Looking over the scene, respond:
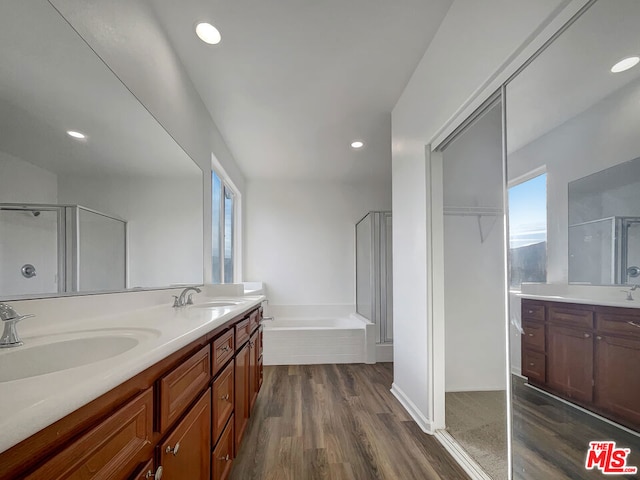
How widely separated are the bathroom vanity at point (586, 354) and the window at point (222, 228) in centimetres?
265

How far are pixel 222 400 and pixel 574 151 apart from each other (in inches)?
71.4

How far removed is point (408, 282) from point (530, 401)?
1103mm

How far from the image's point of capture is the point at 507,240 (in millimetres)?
1476

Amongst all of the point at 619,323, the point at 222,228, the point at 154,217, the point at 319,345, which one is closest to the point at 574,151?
the point at 619,323

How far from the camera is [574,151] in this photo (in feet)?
3.88

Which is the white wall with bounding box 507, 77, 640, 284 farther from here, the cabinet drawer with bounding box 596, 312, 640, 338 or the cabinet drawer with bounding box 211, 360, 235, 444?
the cabinet drawer with bounding box 211, 360, 235, 444

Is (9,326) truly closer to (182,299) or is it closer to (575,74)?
(182,299)

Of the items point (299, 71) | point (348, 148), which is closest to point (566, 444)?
point (299, 71)

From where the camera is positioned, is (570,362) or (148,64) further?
(148,64)

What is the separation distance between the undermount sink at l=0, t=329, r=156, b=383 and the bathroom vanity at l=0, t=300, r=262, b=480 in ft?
0.66

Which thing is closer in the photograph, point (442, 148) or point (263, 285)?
point (442, 148)

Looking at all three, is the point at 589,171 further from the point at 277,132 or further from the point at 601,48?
the point at 277,132

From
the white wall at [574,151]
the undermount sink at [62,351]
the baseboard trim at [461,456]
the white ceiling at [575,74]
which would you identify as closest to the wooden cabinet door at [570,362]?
the white wall at [574,151]

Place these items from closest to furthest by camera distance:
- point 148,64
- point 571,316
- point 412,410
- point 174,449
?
1. point 174,449
2. point 571,316
3. point 148,64
4. point 412,410
